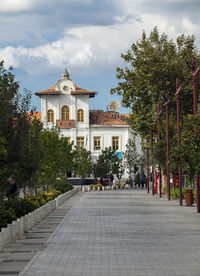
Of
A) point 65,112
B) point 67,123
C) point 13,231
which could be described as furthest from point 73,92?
point 13,231

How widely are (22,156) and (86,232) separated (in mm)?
3739

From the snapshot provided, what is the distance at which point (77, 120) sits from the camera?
338ft

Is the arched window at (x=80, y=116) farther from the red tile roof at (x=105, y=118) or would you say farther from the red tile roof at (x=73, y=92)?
the red tile roof at (x=73, y=92)

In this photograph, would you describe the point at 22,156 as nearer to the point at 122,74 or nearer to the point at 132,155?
the point at 122,74

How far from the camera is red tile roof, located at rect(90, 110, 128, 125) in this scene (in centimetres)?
10412

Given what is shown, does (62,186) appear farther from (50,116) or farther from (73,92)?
(50,116)

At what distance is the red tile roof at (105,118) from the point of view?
104125 millimetres

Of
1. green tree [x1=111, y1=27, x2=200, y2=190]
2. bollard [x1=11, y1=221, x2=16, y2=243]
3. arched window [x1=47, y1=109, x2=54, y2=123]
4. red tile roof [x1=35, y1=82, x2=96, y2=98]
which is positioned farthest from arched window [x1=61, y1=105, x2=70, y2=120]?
bollard [x1=11, y1=221, x2=16, y2=243]

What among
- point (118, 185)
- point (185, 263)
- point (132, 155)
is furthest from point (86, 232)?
point (132, 155)

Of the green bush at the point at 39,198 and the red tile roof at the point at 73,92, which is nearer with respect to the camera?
the green bush at the point at 39,198

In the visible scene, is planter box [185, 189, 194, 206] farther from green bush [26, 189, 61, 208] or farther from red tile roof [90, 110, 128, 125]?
red tile roof [90, 110, 128, 125]

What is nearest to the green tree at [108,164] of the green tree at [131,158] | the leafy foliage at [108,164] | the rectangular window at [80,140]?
the leafy foliage at [108,164]

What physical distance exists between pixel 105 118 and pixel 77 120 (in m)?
5.24

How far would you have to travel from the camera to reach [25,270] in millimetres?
11336
